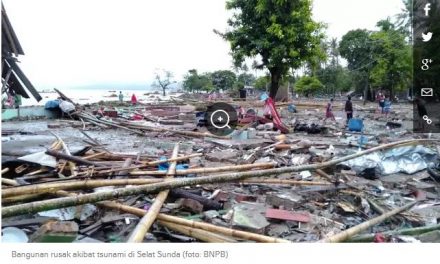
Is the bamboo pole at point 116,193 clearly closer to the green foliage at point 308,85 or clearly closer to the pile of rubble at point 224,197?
the pile of rubble at point 224,197

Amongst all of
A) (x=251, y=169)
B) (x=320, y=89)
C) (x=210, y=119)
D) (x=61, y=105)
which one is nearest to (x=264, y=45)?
(x=210, y=119)

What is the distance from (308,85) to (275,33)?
19731 mm

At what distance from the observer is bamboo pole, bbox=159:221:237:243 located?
3177mm

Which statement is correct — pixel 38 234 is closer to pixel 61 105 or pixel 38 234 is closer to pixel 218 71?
pixel 61 105

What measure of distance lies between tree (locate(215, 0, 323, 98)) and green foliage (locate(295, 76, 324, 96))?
57.5 ft

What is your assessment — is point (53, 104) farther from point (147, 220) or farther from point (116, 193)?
point (147, 220)

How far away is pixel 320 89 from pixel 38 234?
35.8m

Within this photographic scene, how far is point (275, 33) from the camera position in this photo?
16.6 m

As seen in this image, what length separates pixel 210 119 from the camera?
11211mm

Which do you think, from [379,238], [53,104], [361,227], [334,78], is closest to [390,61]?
[334,78]

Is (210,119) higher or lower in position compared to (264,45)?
lower

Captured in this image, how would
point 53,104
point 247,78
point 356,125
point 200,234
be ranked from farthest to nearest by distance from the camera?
point 247,78 < point 53,104 < point 356,125 < point 200,234

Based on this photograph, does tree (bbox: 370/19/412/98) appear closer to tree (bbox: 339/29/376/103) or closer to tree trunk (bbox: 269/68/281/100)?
tree (bbox: 339/29/376/103)
